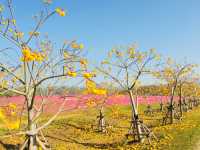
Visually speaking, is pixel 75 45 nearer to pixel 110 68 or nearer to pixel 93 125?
pixel 110 68

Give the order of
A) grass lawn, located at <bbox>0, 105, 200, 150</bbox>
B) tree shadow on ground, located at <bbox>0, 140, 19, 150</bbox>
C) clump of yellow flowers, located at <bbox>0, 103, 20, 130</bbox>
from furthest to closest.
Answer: grass lawn, located at <bbox>0, 105, 200, 150</bbox> → tree shadow on ground, located at <bbox>0, 140, 19, 150</bbox> → clump of yellow flowers, located at <bbox>0, 103, 20, 130</bbox>

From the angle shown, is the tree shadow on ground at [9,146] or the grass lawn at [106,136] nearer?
the tree shadow on ground at [9,146]

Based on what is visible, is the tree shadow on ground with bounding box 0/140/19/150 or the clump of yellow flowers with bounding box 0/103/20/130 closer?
the clump of yellow flowers with bounding box 0/103/20/130

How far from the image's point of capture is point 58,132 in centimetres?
4047

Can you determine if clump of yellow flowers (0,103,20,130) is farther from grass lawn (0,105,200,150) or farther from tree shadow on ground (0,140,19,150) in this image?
grass lawn (0,105,200,150)

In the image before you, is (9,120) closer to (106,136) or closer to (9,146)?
(9,146)

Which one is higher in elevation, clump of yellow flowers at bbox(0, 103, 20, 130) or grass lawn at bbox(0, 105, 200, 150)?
clump of yellow flowers at bbox(0, 103, 20, 130)

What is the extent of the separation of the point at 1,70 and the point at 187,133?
21684 millimetres

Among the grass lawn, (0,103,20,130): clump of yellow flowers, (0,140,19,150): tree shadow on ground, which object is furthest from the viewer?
the grass lawn

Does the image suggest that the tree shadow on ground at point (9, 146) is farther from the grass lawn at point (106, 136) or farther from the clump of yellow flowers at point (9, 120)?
the clump of yellow flowers at point (9, 120)

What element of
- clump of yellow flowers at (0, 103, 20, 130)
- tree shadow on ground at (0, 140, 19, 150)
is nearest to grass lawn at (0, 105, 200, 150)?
tree shadow on ground at (0, 140, 19, 150)

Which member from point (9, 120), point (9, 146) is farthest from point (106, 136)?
point (9, 120)

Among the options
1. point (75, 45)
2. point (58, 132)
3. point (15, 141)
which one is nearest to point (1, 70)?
point (75, 45)

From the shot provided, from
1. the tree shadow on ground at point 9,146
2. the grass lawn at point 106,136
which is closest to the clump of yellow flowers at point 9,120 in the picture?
the tree shadow on ground at point 9,146
